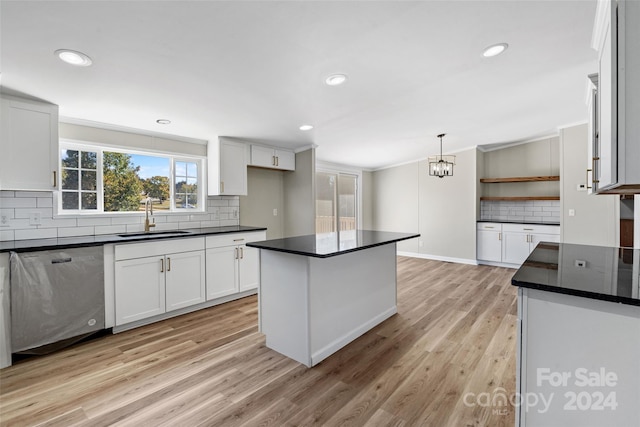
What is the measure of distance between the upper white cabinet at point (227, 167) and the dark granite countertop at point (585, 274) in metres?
3.35

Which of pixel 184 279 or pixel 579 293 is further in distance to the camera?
pixel 184 279

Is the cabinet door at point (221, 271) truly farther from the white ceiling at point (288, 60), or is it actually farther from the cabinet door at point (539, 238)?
the cabinet door at point (539, 238)

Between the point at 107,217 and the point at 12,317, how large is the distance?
1.21 meters

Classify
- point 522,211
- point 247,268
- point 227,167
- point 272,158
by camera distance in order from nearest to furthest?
point 247,268 < point 227,167 < point 272,158 < point 522,211

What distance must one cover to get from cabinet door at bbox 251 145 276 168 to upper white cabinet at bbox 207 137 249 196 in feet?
0.43

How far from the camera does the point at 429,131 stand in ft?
14.7

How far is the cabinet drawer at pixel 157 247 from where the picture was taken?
2766 mm

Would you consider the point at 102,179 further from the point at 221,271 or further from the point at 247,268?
the point at 247,268

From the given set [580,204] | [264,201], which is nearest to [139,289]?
[264,201]

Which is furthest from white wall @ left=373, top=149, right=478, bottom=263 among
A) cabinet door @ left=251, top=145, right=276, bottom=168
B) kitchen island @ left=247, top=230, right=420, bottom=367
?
kitchen island @ left=247, top=230, right=420, bottom=367

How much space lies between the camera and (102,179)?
3229mm

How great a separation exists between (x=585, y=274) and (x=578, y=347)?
0.35m

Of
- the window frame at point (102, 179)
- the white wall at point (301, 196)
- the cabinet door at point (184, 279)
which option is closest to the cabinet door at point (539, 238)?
the white wall at point (301, 196)

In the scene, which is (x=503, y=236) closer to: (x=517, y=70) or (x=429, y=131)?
(x=429, y=131)
